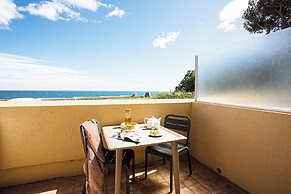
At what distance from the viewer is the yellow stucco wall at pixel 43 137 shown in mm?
1563

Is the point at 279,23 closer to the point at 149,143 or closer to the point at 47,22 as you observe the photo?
the point at 149,143

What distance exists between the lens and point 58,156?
1752 millimetres

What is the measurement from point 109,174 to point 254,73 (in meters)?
2.23

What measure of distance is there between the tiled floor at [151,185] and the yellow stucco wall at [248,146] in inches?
7.0

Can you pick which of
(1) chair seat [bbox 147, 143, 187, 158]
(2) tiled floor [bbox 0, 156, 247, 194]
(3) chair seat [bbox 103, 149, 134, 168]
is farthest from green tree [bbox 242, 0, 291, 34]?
(3) chair seat [bbox 103, 149, 134, 168]

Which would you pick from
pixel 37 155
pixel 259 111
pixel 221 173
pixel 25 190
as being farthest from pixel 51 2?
pixel 221 173

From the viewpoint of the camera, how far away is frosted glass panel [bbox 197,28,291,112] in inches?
46.8

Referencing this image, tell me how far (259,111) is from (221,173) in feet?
3.44

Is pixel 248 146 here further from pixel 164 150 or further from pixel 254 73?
pixel 164 150

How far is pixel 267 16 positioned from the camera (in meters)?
4.36

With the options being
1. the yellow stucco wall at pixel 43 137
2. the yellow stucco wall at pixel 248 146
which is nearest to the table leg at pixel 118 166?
the yellow stucco wall at pixel 43 137

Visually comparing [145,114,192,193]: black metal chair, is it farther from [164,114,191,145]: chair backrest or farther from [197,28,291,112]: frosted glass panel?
[197,28,291,112]: frosted glass panel

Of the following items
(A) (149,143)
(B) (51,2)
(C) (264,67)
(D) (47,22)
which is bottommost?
(A) (149,143)

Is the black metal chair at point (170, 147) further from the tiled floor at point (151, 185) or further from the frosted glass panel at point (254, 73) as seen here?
the frosted glass panel at point (254, 73)
